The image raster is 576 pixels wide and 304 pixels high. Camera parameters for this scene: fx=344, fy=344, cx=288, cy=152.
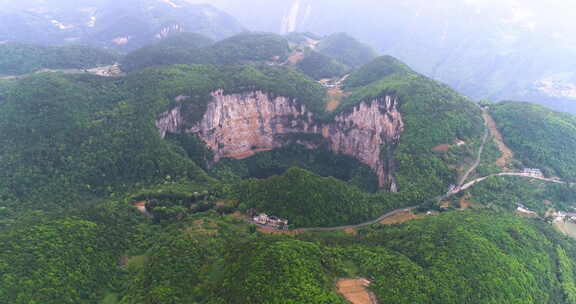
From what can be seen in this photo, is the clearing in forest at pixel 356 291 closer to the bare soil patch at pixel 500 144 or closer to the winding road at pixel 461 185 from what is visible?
the winding road at pixel 461 185

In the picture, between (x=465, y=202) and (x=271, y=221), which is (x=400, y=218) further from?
(x=271, y=221)

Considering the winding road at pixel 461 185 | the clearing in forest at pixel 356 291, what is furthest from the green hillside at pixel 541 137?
the clearing in forest at pixel 356 291

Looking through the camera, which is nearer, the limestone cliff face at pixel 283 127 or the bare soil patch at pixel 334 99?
the limestone cliff face at pixel 283 127

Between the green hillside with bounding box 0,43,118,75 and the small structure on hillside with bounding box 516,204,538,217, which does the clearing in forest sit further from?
the green hillside with bounding box 0,43,118,75

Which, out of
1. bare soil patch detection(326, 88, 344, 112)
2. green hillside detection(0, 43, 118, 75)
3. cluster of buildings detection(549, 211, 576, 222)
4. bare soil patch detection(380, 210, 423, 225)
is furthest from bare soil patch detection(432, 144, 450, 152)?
green hillside detection(0, 43, 118, 75)

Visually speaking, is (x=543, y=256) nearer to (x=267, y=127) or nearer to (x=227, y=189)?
(x=227, y=189)

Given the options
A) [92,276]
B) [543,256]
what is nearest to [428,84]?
[543,256]
